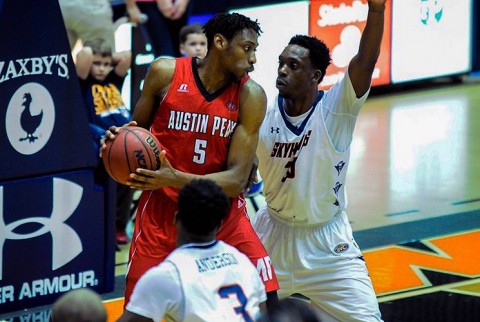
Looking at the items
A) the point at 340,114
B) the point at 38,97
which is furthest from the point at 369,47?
the point at 38,97

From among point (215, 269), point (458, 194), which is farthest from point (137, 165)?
point (458, 194)

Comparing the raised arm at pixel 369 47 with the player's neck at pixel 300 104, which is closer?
the raised arm at pixel 369 47

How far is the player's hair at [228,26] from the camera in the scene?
6254 millimetres

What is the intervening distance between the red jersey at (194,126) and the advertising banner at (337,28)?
859cm

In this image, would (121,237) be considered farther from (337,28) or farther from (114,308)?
(337,28)

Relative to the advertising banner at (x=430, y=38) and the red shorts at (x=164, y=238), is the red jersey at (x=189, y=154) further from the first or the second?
the advertising banner at (x=430, y=38)

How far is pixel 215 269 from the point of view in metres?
4.66

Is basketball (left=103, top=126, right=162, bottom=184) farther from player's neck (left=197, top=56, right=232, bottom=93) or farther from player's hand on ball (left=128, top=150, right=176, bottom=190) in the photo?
player's neck (left=197, top=56, right=232, bottom=93)

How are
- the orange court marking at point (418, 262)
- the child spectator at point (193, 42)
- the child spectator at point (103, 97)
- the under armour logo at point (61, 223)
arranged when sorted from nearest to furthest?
the under armour logo at point (61, 223), the orange court marking at point (418, 262), the child spectator at point (103, 97), the child spectator at point (193, 42)

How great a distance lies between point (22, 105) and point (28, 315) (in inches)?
59.2

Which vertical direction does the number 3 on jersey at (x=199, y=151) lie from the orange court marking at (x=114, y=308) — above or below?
Answer: above

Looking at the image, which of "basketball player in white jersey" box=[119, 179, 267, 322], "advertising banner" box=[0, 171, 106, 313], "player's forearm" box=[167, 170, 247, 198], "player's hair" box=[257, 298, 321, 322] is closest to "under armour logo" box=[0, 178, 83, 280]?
"advertising banner" box=[0, 171, 106, 313]

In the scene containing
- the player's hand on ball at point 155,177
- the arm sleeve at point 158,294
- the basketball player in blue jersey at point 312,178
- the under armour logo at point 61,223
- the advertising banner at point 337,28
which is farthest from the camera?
the advertising banner at point 337,28

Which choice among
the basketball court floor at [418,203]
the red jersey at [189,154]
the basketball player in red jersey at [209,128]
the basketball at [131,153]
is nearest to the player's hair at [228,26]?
the basketball player in red jersey at [209,128]
